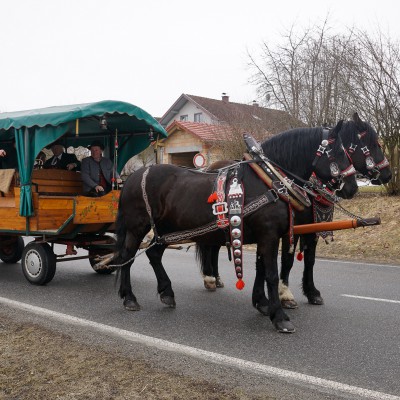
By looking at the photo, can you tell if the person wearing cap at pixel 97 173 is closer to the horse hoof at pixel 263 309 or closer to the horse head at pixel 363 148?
the horse hoof at pixel 263 309

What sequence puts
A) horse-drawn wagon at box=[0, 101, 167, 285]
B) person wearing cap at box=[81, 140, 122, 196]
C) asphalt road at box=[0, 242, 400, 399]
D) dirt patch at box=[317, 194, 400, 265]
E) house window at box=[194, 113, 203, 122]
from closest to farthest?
asphalt road at box=[0, 242, 400, 399] → horse-drawn wagon at box=[0, 101, 167, 285] → person wearing cap at box=[81, 140, 122, 196] → dirt patch at box=[317, 194, 400, 265] → house window at box=[194, 113, 203, 122]

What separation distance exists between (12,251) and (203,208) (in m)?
5.03

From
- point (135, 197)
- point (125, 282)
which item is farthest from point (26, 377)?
point (135, 197)

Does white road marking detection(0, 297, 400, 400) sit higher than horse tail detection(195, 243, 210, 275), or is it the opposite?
horse tail detection(195, 243, 210, 275)

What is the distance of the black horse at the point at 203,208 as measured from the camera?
488cm

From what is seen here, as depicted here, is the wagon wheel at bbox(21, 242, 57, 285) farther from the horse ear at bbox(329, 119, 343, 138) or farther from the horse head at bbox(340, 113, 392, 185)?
Result: the horse head at bbox(340, 113, 392, 185)

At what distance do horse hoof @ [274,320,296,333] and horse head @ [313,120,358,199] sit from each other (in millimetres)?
1498

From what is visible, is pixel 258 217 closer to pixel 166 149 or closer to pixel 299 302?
pixel 299 302

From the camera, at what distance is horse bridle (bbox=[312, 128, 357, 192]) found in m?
5.00

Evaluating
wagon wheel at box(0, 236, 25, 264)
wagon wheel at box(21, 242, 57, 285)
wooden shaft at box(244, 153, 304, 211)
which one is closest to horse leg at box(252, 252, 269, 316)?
Result: wooden shaft at box(244, 153, 304, 211)

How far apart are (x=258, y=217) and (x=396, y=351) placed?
5.56 ft

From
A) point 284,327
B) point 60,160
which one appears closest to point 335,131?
point 284,327

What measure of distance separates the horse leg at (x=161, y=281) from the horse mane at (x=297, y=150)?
1854mm

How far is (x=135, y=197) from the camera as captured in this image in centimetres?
591
